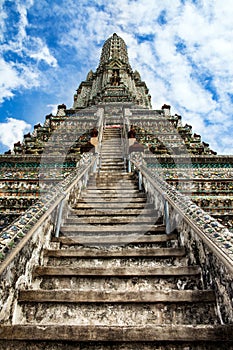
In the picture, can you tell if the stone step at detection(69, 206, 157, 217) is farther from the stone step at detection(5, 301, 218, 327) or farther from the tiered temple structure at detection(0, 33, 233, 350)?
the stone step at detection(5, 301, 218, 327)

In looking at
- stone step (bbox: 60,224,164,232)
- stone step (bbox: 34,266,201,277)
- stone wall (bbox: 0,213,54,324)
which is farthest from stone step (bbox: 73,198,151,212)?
stone step (bbox: 34,266,201,277)

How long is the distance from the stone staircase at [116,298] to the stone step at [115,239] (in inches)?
0.4

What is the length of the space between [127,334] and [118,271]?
2.31 ft

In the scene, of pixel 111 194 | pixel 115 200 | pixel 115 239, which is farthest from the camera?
pixel 111 194

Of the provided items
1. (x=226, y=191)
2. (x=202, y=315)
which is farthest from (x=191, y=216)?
(x=226, y=191)

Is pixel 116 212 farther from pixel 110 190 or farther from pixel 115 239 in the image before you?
pixel 110 190

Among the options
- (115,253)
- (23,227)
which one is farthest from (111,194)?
(23,227)

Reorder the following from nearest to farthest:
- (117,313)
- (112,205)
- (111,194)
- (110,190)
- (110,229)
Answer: (117,313) < (110,229) < (112,205) < (111,194) < (110,190)

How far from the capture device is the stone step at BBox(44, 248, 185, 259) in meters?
2.60

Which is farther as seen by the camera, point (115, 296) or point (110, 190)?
A: point (110, 190)

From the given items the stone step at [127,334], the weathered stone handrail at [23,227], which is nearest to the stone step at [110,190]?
the weathered stone handrail at [23,227]

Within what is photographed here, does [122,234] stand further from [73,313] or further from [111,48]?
[111,48]

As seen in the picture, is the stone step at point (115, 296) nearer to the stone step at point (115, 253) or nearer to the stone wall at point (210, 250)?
the stone wall at point (210, 250)

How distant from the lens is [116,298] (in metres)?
2.00
